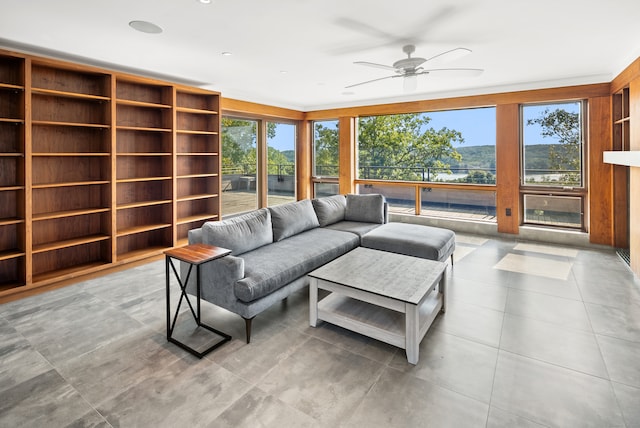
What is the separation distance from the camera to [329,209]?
4.83 m

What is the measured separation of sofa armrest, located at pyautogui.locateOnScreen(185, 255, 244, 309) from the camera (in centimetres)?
266

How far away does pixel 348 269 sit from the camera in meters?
2.94

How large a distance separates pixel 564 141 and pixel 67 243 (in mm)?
6937

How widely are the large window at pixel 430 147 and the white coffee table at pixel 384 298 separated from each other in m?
3.88

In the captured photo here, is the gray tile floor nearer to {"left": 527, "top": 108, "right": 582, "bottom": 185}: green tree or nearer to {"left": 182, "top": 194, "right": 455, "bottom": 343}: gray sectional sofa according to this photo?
{"left": 182, "top": 194, "right": 455, "bottom": 343}: gray sectional sofa

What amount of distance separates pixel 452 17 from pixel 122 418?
3.62 m

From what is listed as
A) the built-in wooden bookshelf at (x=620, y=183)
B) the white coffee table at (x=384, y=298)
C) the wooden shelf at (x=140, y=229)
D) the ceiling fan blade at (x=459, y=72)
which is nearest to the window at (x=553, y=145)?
the built-in wooden bookshelf at (x=620, y=183)

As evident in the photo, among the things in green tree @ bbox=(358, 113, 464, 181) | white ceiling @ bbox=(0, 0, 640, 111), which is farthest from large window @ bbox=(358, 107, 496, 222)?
white ceiling @ bbox=(0, 0, 640, 111)

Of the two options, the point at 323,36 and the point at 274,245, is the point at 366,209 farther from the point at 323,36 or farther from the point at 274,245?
the point at 323,36

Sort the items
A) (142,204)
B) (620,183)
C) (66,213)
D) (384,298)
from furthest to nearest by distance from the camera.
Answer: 1. (620,183)
2. (142,204)
3. (66,213)
4. (384,298)

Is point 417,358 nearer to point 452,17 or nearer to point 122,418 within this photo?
point 122,418

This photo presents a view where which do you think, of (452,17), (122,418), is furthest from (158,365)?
(452,17)

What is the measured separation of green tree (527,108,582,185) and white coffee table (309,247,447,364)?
3801 millimetres

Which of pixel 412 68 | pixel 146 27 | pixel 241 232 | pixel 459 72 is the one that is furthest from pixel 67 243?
pixel 459 72
